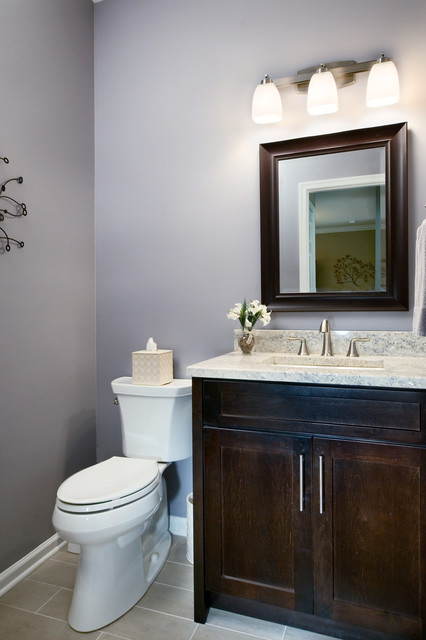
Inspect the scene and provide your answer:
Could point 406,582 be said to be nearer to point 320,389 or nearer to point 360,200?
point 320,389

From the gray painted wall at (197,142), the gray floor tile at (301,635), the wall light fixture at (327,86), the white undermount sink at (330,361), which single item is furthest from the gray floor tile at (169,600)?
the wall light fixture at (327,86)

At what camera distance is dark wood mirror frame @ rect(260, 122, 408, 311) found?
1725 millimetres

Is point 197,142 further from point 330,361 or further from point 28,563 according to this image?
point 28,563

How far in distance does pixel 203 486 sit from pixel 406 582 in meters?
0.69

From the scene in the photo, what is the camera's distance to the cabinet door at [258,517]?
1374 millimetres

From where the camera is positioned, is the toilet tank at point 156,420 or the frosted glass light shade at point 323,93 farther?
the toilet tank at point 156,420

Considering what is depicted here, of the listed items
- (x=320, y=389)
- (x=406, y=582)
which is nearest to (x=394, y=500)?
(x=406, y=582)

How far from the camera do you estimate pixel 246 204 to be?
6.56ft

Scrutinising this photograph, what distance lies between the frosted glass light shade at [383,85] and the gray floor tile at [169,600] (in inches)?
83.6

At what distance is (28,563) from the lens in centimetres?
180

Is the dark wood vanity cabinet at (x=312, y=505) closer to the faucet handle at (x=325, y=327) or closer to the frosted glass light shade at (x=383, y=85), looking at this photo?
the faucet handle at (x=325, y=327)

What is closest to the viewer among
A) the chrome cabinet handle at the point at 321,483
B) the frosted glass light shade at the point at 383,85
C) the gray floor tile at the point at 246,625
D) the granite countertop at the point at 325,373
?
the granite countertop at the point at 325,373

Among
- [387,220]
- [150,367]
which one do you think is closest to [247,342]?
[150,367]

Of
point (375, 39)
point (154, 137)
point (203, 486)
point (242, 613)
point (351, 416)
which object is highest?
point (375, 39)
